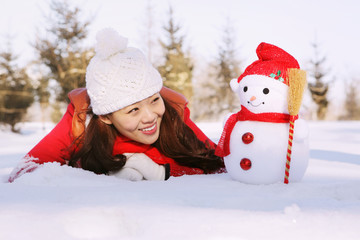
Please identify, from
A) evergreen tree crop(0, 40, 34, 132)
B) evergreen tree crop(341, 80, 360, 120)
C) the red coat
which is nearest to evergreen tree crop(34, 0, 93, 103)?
evergreen tree crop(0, 40, 34, 132)

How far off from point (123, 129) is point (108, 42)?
56 cm

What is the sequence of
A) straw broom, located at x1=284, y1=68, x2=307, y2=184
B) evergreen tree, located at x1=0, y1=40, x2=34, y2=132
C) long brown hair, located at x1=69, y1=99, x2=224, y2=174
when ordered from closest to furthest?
1. straw broom, located at x1=284, y1=68, x2=307, y2=184
2. long brown hair, located at x1=69, y1=99, x2=224, y2=174
3. evergreen tree, located at x1=0, y1=40, x2=34, y2=132

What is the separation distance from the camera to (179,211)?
1.25m

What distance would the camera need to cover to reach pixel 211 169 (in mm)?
2635

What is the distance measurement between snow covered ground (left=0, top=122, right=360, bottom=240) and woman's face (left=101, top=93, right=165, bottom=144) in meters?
0.52

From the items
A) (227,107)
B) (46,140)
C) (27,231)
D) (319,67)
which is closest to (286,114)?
(27,231)

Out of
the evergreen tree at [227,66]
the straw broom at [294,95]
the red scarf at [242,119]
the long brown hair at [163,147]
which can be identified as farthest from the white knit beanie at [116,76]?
the evergreen tree at [227,66]

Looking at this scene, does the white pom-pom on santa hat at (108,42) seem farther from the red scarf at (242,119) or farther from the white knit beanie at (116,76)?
A: the red scarf at (242,119)

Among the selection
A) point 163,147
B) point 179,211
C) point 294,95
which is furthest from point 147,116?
point 179,211

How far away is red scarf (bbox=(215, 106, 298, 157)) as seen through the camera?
6.23 ft

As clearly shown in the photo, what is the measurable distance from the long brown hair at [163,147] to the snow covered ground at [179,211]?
46cm

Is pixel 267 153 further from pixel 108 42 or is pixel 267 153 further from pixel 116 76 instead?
pixel 108 42

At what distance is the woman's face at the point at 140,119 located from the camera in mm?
2193

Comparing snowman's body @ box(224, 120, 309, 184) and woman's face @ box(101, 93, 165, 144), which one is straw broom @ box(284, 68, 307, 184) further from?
woman's face @ box(101, 93, 165, 144)
